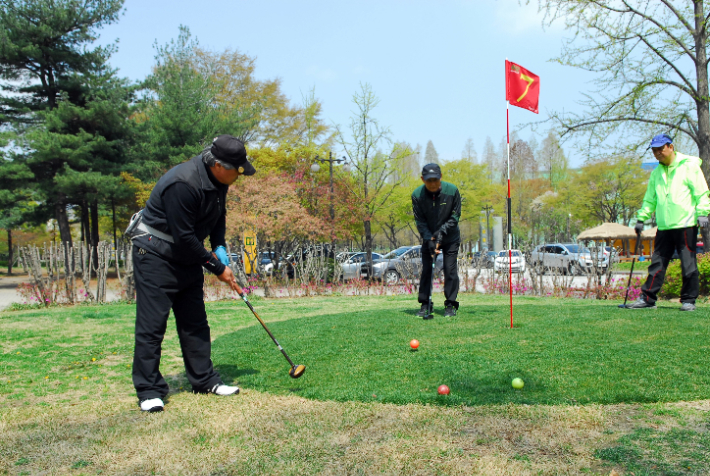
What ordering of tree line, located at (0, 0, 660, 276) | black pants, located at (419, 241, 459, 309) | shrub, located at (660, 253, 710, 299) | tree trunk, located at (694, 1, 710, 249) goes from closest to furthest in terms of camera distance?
black pants, located at (419, 241, 459, 309) < shrub, located at (660, 253, 710, 299) < tree trunk, located at (694, 1, 710, 249) < tree line, located at (0, 0, 660, 276)

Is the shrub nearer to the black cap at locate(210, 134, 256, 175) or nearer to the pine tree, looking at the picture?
the black cap at locate(210, 134, 256, 175)

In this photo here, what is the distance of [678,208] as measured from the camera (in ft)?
19.3

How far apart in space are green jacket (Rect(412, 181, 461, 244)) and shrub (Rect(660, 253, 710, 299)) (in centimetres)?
427

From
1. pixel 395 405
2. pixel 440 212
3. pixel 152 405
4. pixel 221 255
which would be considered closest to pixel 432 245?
pixel 440 212

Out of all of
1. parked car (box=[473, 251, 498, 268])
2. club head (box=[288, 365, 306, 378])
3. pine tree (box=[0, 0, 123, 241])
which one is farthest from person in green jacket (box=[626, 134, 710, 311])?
pine tree (box=[0, 0, 123, 241])

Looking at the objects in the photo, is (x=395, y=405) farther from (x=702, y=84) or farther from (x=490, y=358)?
(x=702, y=84)

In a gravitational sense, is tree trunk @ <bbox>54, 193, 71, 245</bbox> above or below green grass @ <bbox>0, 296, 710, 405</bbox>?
above

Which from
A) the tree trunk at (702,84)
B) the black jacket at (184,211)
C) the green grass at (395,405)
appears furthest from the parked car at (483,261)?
the black jacket at (184,211)

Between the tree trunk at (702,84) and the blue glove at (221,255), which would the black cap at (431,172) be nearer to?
the blue glove at (221,255)

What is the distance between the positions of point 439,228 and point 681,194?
2.76 m

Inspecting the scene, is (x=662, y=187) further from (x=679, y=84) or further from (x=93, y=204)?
(x=93, y=204)

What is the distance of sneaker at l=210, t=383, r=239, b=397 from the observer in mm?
3392

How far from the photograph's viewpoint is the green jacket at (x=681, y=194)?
5.82m

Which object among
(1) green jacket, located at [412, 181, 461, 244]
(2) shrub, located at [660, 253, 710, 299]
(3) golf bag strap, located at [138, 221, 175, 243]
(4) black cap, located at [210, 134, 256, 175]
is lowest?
(2) shrub, located at [660, 253, 710, 299]
